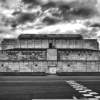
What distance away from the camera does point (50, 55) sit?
150ft

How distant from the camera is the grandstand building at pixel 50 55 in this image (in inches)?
1652

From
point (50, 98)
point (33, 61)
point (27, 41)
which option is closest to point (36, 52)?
point (33, 61)

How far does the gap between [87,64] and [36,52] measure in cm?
1248

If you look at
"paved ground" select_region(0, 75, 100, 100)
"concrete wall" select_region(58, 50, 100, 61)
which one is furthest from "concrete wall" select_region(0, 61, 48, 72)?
"paved ground" select_region(0, 75, 100, 100)

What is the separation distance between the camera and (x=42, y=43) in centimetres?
5241

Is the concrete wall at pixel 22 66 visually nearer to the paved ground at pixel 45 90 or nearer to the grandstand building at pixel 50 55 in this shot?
the grandstand building at pixel 50 55

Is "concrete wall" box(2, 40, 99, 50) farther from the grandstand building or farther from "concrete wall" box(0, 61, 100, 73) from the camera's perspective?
"concrete wall" box(0, 61, 100, 73)

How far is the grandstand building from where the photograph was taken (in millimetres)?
41969

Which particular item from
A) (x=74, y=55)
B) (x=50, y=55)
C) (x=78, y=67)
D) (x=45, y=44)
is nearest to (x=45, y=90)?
(x=78, y=67)

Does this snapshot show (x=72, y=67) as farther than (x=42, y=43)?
No

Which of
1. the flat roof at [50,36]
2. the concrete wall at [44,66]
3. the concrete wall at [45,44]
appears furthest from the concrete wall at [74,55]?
the flat roof at [50,36]

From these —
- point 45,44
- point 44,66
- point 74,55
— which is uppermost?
point 45,44

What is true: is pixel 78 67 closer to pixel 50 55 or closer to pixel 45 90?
pixel 50 55

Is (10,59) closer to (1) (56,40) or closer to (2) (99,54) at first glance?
(1) (56,40)
